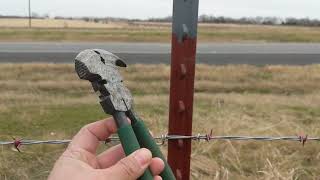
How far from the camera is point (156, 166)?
126 centimetres

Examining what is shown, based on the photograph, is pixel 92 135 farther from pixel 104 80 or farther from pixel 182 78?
pixel 182 78

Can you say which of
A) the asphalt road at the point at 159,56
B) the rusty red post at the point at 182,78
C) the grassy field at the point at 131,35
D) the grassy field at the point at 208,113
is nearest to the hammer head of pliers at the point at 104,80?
the rusty red post at the point at 182,78

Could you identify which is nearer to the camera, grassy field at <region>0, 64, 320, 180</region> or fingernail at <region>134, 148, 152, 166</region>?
fingernail at <region>134, 148, 152, 166</region>

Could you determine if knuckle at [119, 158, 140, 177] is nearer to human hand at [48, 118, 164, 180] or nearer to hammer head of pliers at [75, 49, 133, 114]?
human hand at [48, 118, 164, 180]

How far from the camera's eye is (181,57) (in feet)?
8.47

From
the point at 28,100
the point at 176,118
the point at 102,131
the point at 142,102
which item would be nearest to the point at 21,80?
the point at 28,100

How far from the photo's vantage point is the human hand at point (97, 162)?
1183 mm

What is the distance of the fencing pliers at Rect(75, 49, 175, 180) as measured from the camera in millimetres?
1189

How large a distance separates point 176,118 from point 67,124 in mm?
4680

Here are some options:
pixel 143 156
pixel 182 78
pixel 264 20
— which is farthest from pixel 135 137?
pixel 264 20

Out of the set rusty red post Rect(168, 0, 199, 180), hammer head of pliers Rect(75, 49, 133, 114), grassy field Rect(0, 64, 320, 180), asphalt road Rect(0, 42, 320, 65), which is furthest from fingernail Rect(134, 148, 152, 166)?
asphalt road Rect(0, 42, 320, 65)

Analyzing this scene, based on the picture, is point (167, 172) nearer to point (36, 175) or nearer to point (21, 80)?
point (36, 175)

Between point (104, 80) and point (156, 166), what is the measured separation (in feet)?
0.75

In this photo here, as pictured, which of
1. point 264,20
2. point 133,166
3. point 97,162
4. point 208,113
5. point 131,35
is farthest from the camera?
point 264,20
